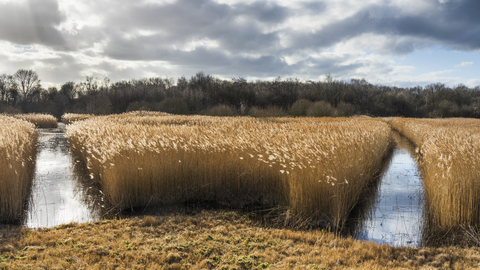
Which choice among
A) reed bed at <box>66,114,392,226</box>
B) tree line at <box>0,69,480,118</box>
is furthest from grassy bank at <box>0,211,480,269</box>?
tree line at <box>0,69,480,118</box>

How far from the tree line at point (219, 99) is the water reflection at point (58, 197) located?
2876 cm

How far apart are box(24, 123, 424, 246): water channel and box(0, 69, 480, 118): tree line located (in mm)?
28429

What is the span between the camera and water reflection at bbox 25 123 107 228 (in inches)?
242

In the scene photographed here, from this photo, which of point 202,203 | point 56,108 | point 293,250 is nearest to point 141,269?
point 293,250

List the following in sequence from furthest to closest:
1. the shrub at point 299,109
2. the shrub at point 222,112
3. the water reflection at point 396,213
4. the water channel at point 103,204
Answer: the shrub at point 299,109 → the shrub at point 222,112 → the water channel at point 103,204 → the water reflection at point 396,213

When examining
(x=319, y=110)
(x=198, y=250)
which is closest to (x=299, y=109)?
(x=319, y=110)

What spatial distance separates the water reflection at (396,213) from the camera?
5500 mm

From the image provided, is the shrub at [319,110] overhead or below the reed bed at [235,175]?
overhead

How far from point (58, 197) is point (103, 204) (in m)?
1.58

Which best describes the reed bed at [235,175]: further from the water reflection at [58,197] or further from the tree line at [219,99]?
the tree line at [219,99]

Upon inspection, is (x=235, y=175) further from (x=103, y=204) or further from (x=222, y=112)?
(x=222, y=112)

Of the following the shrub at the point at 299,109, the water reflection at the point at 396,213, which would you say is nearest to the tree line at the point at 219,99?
the shrub at the point at 299,109

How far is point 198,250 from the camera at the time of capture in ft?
14.1

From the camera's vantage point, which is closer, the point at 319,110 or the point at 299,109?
the point at 319,110
